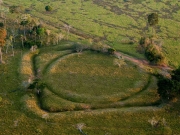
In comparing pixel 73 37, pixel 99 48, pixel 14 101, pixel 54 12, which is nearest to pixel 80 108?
pixel 14 101

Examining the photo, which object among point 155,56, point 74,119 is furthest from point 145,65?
point 74,119

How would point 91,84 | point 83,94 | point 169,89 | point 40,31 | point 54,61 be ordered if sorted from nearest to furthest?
point 169,89
point 83,94
point 91,84
point 54,61
point 40,31

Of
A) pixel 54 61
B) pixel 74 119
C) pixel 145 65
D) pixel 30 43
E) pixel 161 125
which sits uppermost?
pixel 30 43

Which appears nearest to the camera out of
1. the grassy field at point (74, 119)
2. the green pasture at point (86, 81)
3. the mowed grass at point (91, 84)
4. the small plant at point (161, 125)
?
the grassy field at point (74, 119)

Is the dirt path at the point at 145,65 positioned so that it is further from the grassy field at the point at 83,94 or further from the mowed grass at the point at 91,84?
the mowed grass at the point at 91,84

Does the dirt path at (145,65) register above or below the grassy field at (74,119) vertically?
above

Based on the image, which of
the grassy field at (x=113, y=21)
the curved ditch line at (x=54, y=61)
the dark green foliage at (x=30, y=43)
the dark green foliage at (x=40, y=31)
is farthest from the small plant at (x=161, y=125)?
the dark green foliage at (x=40, y=31)

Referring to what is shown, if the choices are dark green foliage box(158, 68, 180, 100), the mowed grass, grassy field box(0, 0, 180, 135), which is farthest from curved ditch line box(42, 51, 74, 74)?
dark green foliage box(158, 68, 180, 100)

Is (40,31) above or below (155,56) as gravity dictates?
above

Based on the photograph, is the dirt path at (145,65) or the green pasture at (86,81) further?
the dirt path at (145,65)

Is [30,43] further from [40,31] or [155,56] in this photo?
[155,56]

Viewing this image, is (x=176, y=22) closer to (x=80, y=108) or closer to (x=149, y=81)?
(x=149, y=81)
